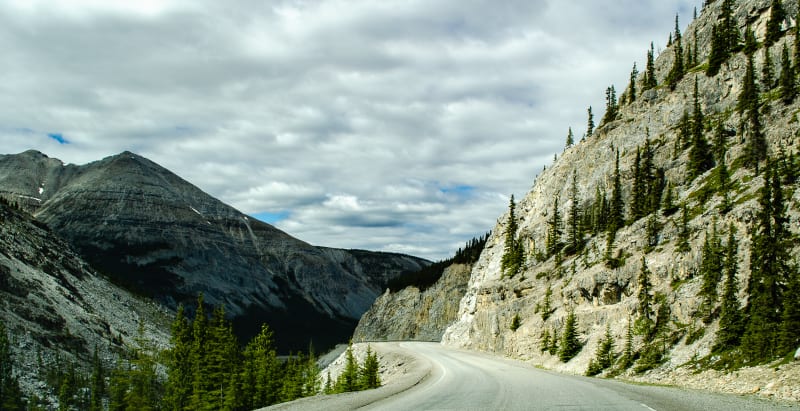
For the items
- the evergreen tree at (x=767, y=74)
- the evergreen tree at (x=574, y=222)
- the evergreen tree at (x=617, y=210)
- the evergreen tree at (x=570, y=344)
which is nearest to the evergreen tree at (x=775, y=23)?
the evergreen tree at (x=767, y=74)

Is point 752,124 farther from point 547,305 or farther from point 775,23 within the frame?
point 775,23

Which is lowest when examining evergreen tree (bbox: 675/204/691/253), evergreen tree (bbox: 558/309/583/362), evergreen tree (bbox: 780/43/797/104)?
evergreen tree (bbox: 558/309/583/362)

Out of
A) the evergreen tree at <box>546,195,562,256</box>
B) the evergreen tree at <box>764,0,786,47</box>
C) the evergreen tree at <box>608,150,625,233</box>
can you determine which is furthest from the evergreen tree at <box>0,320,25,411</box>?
the evergreen tree at <box>764,0,786,47</box>

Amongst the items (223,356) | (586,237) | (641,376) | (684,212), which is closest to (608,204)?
(586,237)

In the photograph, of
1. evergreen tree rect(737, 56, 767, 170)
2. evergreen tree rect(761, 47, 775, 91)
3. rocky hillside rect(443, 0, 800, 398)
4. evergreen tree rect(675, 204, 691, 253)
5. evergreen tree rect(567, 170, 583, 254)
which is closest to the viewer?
rocky hillside rect(443, 0, 800, 398)

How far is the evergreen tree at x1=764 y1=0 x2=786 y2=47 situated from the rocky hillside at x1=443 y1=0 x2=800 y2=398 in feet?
2.71

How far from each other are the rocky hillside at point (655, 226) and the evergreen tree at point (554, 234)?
0.65ft

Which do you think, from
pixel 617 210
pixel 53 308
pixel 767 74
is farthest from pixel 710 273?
pixel 53 308

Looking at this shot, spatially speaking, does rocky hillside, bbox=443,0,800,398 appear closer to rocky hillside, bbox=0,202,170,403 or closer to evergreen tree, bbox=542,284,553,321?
evergreen tree, bbox=542,284,553,321

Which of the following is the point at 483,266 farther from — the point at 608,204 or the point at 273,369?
the point at 273,369

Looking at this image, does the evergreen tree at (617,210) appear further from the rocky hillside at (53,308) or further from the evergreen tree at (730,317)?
the rocky hillside at (53,308)

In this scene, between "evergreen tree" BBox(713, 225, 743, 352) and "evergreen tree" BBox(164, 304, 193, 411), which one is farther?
"evergreen tree" BBox(164, 304, 193, 411)

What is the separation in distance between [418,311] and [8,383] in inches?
3157

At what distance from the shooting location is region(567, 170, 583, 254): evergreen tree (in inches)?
2564
